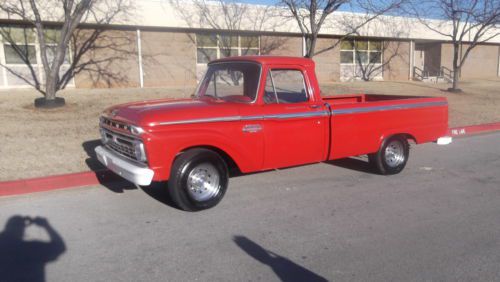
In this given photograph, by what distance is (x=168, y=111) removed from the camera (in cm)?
507

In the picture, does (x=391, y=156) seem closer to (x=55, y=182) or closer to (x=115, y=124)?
(x=115, y=124)

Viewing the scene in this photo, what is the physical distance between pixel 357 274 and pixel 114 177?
4.45 metres

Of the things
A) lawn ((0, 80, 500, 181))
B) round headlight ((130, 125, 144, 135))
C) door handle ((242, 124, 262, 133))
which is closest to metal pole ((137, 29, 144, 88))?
lawn ((0, 80, 500, 181))

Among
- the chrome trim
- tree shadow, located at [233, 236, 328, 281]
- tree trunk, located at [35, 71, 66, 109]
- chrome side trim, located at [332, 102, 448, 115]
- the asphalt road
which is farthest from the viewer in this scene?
tree trunk, located at [35, 71, 66, 109]

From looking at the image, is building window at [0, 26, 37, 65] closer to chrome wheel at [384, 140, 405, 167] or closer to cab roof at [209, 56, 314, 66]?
cab roof at [209, 56, 314, 66]

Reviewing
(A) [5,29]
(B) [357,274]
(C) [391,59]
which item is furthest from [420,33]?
(B) [357,274]

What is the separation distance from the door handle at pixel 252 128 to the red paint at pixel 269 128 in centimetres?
3

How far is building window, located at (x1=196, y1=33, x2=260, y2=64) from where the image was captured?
21.0 metres

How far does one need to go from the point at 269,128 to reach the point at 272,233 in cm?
154

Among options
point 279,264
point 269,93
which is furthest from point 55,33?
point 279,264

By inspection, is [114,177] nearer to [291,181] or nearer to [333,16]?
[291,181]

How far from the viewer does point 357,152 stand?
6648 mm

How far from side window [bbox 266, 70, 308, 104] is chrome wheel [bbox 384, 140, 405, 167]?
77.7 inches

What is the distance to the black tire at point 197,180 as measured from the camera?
16.7 ft
